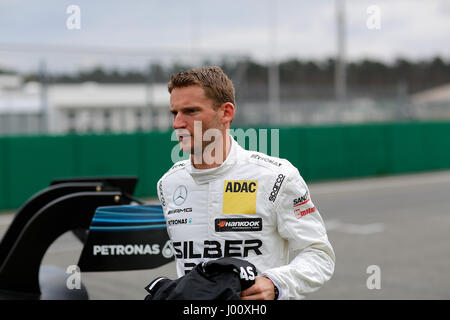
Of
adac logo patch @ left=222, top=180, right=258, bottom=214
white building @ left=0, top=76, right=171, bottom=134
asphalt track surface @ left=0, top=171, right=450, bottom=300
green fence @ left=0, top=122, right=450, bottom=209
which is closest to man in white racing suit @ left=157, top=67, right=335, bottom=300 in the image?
adac logo patch @ left=222, top=180, right=258, bottom=214

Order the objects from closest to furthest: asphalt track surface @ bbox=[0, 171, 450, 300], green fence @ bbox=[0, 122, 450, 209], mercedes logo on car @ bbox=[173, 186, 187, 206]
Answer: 1. mercedes logo on car @ bbox=[173, 186, 187, 206]
2. asphalt track surface @ bbox=[0, 171, 450, 300]
3. green fence @ bbox=[0, 122, 450, 209]

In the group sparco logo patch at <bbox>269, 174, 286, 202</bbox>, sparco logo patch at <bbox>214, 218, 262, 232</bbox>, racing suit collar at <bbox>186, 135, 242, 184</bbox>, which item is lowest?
sparco logo patch at <bbox>214, 218, 262, 232</bbox>

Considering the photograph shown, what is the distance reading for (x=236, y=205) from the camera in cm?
224

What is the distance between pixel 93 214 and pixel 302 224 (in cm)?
216

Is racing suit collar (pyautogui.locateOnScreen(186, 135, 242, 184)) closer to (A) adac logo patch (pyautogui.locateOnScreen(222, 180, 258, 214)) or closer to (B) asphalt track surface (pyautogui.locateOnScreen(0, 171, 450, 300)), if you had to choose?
(A) adac logo patch (pyautogui.locateOnScreen(222, 180, 258, 214))

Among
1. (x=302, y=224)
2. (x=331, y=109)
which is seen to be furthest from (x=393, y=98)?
(x=302, y=224)

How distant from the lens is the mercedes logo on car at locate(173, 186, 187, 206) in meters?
2.36

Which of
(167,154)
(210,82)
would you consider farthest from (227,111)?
(167,154)

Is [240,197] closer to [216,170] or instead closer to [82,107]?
[216,170]

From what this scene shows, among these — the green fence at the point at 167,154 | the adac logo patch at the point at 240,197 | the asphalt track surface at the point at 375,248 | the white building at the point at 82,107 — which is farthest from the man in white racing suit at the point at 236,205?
the white building at the point at 82,107

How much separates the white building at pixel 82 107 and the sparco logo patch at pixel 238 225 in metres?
11.1

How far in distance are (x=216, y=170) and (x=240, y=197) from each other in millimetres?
119

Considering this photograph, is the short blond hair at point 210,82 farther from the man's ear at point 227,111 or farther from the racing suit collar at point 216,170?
the racing suit collar at point 216,170

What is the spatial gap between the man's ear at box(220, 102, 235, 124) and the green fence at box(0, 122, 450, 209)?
10.6m
